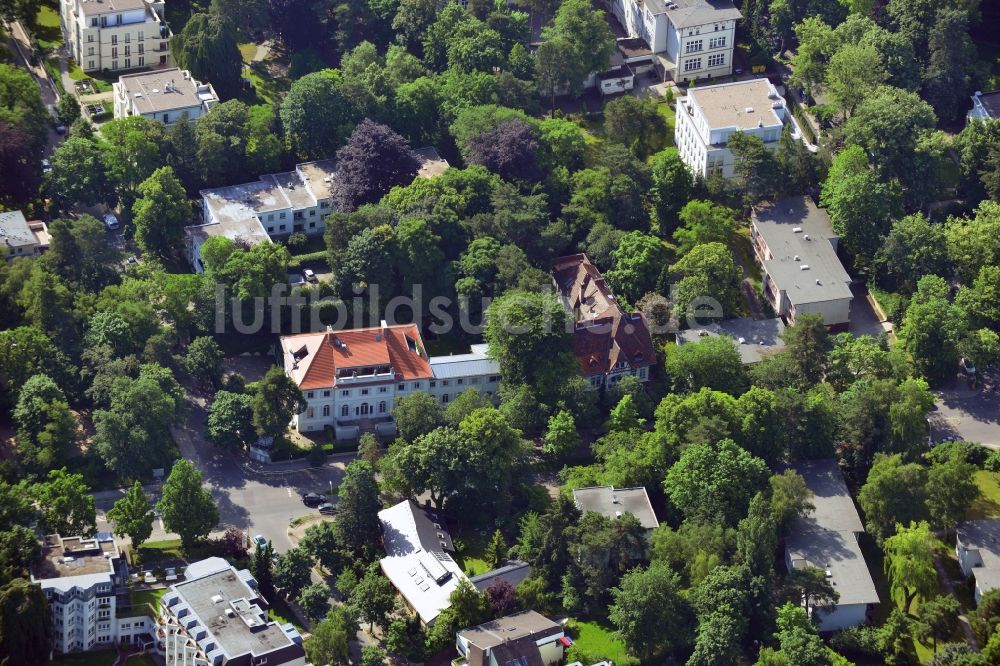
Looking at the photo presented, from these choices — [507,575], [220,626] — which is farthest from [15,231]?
[507,575]

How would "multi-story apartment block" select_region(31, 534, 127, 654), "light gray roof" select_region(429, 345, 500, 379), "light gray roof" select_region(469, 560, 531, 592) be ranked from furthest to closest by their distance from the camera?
"light gray roof" select_region(429, 345, 500, 379)
"light gray roof" select_region(469, 560, 531, 592)
"multi-story apartment block" select_region(31, 534, 127, 654)

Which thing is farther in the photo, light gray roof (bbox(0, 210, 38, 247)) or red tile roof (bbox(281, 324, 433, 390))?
light gray roof (bbox(0, 210, 38, 247))

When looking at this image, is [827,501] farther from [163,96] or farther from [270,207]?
[163,96]

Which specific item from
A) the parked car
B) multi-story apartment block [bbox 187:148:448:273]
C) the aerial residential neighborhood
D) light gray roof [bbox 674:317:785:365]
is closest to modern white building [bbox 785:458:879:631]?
the aerial residential neighborhood

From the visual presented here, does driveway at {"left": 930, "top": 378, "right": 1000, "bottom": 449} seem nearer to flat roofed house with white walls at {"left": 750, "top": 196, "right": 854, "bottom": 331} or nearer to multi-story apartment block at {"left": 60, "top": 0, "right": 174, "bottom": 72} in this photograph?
flat roofed house with white walls at {"left": 750, "top": 196, "right": 854, "bottom": 331}

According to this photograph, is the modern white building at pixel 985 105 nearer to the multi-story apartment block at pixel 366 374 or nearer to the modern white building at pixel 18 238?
the multi-story apartment block at pixel 366 374

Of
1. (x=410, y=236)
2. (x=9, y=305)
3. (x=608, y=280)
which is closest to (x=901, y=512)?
(x=608, y=280)
